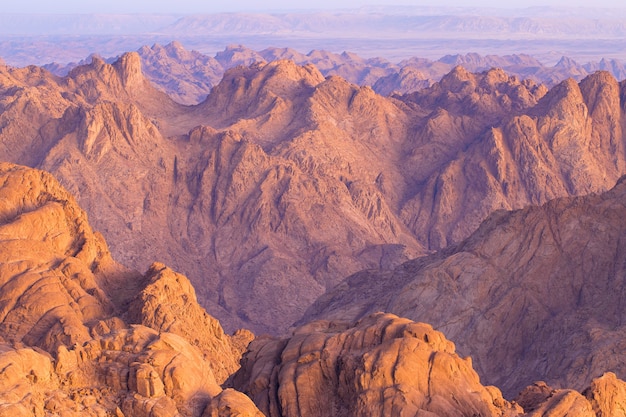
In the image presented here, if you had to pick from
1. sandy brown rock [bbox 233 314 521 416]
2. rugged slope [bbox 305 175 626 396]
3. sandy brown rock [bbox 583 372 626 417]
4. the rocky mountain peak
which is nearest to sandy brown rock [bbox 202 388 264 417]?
sandy brown rock [bbox 233 314 521 416]

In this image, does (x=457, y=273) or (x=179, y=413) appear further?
(x=457, y=273)

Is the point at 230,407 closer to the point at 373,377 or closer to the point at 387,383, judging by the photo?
the point at 373,377

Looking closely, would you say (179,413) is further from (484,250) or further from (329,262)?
(329,262)

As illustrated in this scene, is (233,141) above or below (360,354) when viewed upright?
below

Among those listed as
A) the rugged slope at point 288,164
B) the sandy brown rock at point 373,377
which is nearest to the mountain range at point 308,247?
the sandy brown rock at point 373,377

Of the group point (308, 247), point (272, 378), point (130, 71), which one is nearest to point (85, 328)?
point (272, 378)

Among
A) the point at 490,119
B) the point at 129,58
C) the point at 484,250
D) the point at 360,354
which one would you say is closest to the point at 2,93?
the point at 129,58
